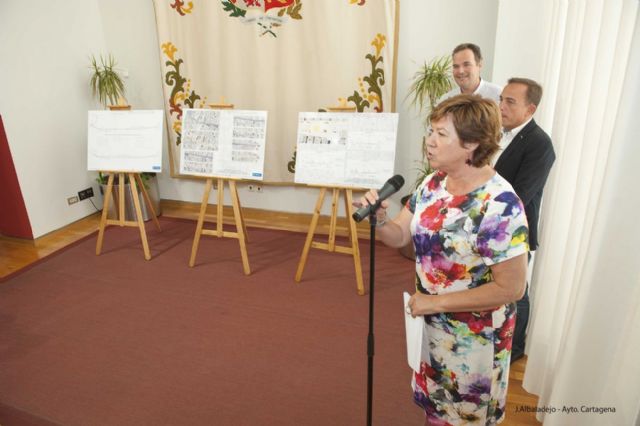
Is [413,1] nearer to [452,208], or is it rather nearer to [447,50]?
[447,50]

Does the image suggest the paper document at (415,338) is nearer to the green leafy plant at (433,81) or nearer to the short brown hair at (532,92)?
the short brown hair at (532,92)

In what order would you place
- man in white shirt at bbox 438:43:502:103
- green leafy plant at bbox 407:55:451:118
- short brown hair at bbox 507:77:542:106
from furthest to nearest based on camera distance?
green leafy plant at bbox 407:55:451:118 → man in white shirt at bbox 438:43:502:103 → short brown hair at bbox 507:77:542:106

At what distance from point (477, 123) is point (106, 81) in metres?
4.57

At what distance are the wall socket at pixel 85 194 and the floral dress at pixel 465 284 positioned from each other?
14.8 feet

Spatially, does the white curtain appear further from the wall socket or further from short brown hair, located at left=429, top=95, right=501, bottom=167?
the wall socket

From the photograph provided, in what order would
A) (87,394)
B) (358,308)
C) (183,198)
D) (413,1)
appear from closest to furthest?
1. (87,394)
2. (358,308)
3. (413,1)
4. (183,198)

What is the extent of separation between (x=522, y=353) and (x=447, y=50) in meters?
2.61

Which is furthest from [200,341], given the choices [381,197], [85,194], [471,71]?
[85,194]

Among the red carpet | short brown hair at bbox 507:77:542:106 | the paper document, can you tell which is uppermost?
short brown hair at bbox 507:77:542:106

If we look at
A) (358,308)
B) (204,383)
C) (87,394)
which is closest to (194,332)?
(204,383)

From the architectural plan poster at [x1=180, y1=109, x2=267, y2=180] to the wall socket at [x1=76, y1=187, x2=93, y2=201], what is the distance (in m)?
1.82

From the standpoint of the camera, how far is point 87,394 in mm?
2365

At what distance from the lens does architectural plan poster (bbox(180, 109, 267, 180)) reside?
362cm

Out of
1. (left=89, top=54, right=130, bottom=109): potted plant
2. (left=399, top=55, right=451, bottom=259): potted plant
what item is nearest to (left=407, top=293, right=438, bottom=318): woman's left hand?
(left=399, top=55, right=451, bottom=259): potted plant
